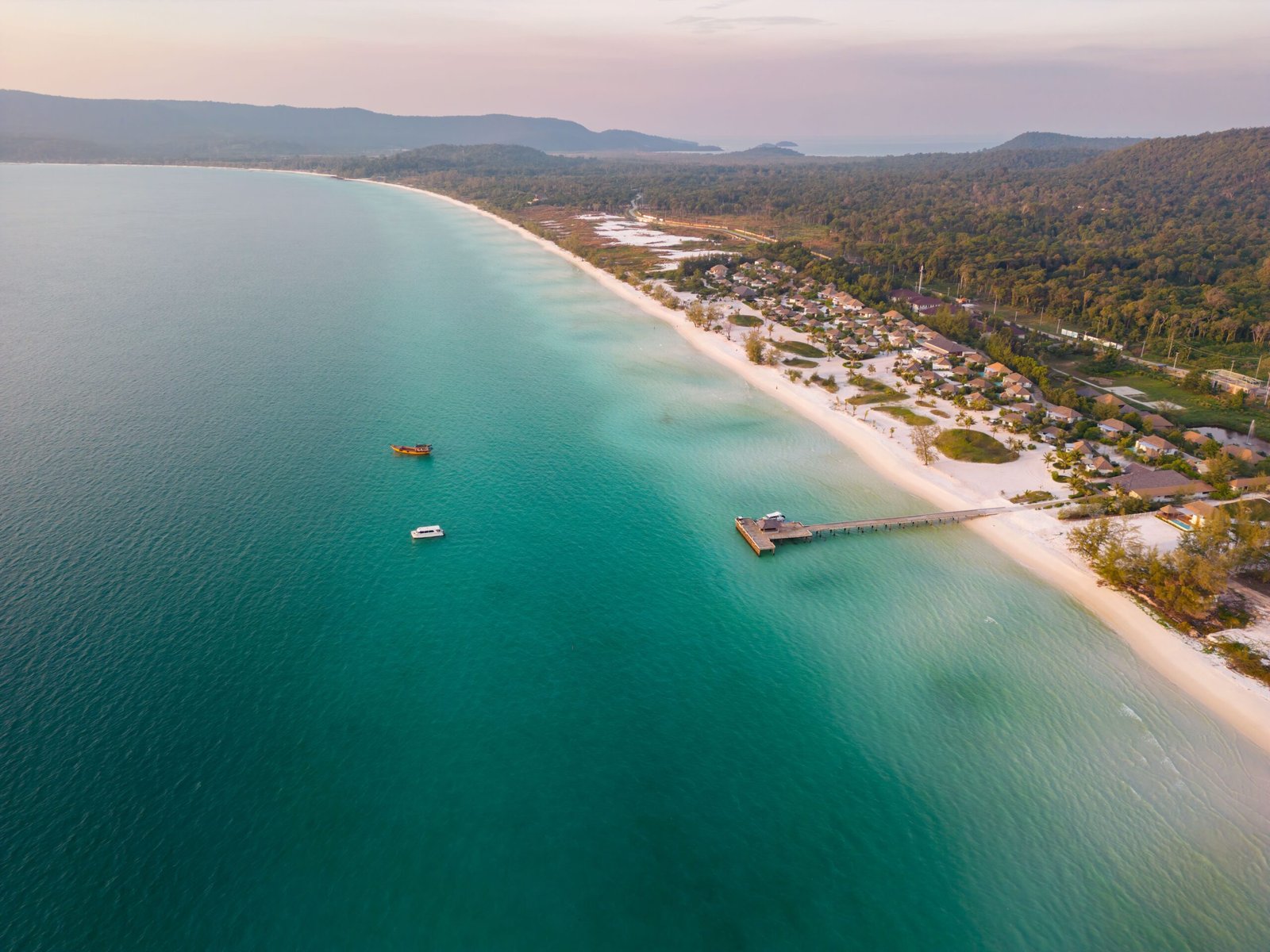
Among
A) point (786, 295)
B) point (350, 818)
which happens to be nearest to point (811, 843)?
point (350, 818)

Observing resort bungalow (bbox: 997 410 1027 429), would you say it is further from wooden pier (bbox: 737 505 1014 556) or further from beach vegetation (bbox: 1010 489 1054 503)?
wooden pier (bbox: 737 505 1014 556)

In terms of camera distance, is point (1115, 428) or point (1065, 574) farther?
point (1115, 428)

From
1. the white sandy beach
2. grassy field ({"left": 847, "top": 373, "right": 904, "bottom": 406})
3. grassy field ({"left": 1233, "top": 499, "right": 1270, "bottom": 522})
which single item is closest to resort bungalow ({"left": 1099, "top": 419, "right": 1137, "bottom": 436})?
the white sandy beach

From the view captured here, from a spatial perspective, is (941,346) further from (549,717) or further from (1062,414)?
(549,717)

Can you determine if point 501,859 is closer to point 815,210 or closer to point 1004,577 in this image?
point 1004,577

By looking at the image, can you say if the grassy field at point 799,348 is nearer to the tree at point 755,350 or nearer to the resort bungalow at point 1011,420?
the tree at point 755,350

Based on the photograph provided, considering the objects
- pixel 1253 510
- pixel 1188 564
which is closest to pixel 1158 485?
pixel 1253 510

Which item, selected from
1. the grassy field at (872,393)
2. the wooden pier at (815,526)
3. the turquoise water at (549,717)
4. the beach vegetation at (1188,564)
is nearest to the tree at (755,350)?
the grassy field at (872,393)

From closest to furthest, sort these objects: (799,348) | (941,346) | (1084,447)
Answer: (1084,447) → (941,346) → (799,348)
